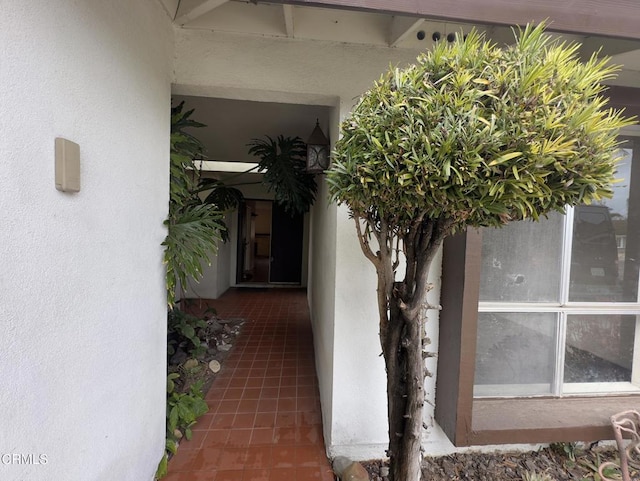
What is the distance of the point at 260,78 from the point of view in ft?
6.77

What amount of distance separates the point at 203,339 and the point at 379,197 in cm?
366

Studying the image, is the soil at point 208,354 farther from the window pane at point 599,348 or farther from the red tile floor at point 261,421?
the window pane at point 599,348

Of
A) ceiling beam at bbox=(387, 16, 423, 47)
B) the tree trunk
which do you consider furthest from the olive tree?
ceiling beam at bbox=(387, 16, 423, 47)

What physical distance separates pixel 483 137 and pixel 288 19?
5.33ft

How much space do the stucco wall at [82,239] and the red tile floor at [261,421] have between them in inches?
16.4

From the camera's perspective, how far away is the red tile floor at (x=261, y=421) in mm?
2057

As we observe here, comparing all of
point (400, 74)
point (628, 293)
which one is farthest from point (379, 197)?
point (628, 293)

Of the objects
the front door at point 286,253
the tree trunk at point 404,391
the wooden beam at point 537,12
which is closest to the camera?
the wooden beam at point 537,12

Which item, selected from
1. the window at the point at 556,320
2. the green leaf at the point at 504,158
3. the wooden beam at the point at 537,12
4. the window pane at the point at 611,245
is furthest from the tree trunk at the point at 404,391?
the window pane at the point at 611,245

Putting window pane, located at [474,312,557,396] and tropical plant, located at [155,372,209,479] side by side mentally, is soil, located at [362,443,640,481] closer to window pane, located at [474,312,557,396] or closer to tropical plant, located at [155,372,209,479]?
window pane, located at [474,312,557,396]

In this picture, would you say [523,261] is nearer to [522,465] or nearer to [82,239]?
[522,465]

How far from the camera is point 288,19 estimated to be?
1881mm

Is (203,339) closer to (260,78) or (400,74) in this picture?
(260,78)

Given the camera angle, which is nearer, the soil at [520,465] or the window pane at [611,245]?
the soil at [520,465]
